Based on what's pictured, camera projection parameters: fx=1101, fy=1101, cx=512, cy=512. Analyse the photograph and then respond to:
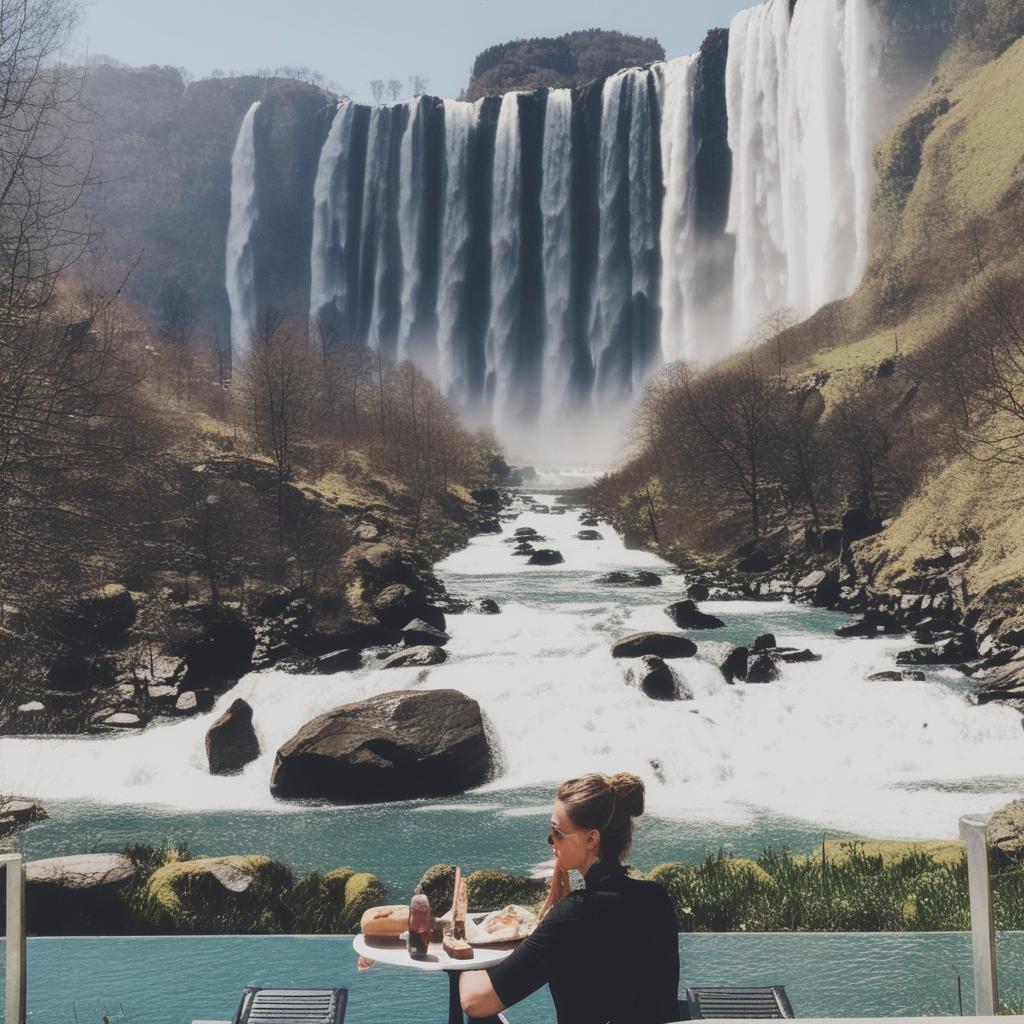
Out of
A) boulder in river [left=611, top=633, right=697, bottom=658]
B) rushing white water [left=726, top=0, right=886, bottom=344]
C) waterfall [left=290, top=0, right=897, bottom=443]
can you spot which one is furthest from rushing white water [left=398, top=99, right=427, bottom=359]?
boulder in river [left=611, top=633, right=697, bottom=658]

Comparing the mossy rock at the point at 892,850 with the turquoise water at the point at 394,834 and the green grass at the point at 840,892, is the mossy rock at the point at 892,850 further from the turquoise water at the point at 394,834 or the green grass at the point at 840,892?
the turquoise water at the point at 394,834

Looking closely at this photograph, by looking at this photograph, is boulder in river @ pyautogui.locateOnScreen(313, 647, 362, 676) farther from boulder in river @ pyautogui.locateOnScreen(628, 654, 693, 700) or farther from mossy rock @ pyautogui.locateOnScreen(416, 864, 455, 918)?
mossy rock @ pyautogui.locateOnScreen(416, 864, 455, 918)

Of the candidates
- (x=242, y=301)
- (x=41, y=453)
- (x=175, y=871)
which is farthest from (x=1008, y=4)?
(x=175, y=871)

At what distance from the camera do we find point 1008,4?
44.1ft

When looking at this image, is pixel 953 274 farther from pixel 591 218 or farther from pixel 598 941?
pixel 598 941

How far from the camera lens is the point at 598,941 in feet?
7.11

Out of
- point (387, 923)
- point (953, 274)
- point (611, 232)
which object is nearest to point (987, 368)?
point (953, 274)

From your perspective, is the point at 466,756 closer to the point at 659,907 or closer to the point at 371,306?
the point at 659,907

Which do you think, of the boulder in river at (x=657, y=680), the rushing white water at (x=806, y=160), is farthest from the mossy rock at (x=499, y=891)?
the rushing white water at (x=806, y=160)

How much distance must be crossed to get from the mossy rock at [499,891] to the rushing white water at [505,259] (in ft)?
22.7

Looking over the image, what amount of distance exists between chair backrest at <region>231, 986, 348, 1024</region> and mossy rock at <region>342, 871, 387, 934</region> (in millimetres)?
2891

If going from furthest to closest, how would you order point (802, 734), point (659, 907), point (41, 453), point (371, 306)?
point (371, 306), point (41, 453), point (802, 734), point (659, 907)

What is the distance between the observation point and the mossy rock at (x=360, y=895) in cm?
653

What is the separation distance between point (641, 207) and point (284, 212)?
458 centimetres
